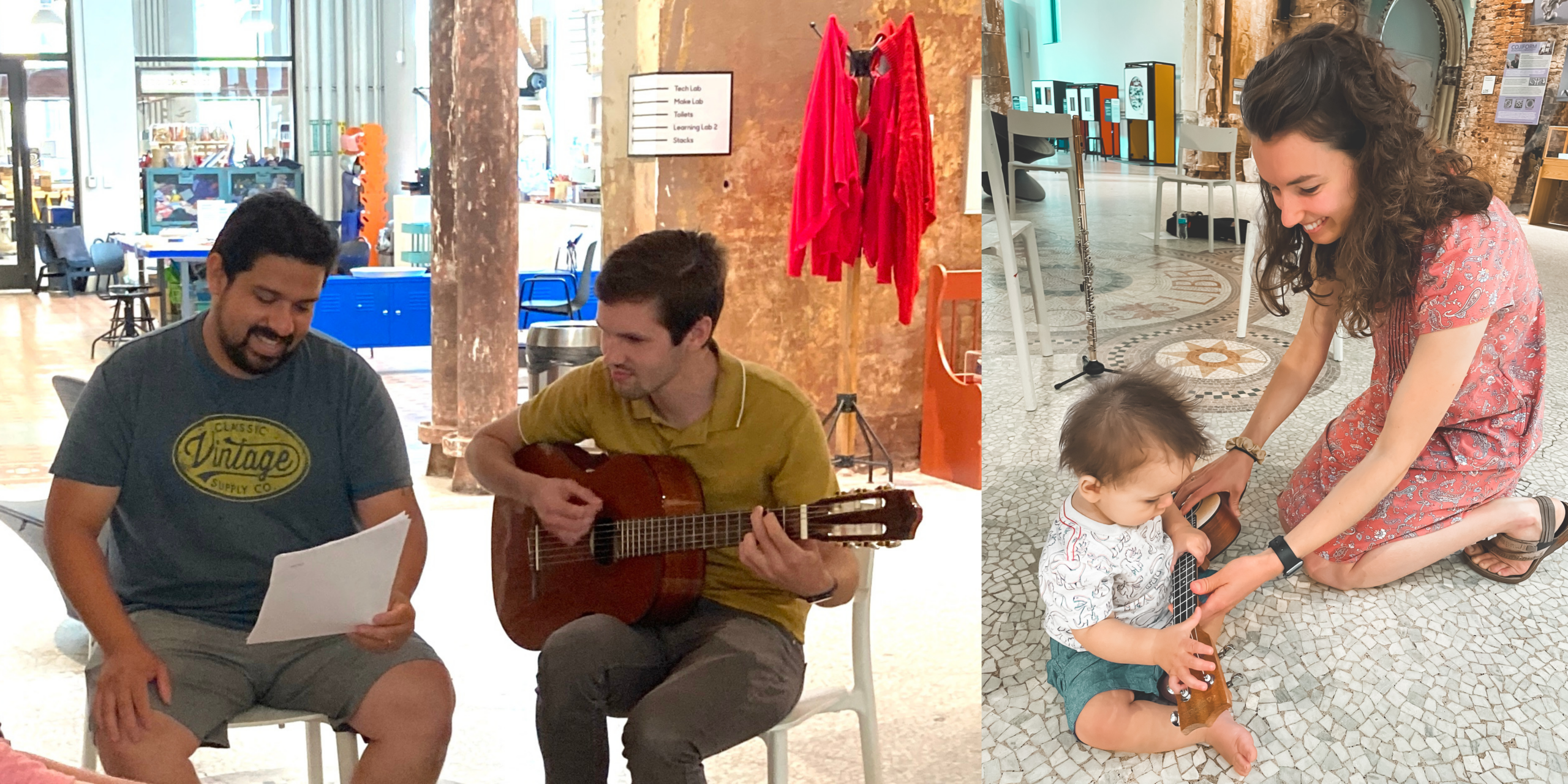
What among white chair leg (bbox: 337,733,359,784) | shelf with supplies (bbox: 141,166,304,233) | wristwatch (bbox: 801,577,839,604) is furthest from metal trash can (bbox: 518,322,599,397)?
shelf with supplies (bbox: 141,166,304,233)

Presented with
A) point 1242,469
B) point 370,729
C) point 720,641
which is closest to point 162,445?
point 370,729

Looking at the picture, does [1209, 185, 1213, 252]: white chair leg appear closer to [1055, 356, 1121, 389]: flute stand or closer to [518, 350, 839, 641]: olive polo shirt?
[1055, 356, 1121, 389]: flute stand

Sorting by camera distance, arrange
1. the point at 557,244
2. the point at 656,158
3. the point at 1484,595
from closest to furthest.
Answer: the point at 1484,595, the point at 656,158, the point at 557,244

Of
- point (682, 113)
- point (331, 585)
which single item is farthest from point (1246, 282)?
point (682, 113)

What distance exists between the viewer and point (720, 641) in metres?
1.96

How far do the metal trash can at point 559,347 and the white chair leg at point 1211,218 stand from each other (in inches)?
146

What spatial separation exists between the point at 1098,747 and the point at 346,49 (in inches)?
544

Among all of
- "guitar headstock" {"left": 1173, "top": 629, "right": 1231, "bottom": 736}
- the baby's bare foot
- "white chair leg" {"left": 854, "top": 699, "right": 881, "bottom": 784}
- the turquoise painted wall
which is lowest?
"white chair leg" {"left": 854, "top": 699, "right": 881, "bottom": 784}

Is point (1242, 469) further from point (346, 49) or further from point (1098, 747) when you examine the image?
point (346, 49)

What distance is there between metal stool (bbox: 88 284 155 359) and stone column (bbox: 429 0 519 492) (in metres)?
3.77

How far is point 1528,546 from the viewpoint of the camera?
1.71 m

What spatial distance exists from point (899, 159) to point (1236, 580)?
3.25 meters

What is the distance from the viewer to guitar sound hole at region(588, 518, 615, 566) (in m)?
2.04

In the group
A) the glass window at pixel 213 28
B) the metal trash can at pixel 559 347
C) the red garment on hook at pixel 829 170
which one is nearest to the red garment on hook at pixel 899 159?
the red garment on hook at pixel 829 170
